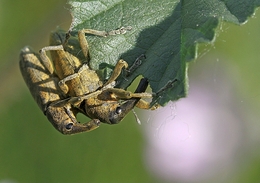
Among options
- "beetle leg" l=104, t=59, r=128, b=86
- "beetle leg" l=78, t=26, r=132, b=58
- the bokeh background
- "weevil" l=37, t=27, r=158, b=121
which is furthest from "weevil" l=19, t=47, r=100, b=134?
A: the bokeh background

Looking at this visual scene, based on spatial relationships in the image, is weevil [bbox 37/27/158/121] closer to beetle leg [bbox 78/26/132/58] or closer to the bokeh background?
beetle leg [bbox 78/26/132/58]

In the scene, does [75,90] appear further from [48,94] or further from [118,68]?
[118,68]

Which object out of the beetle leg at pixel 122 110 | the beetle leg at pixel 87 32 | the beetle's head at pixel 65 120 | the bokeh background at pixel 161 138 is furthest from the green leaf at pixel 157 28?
the bokeh background at pixel 161 138

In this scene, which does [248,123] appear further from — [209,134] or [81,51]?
[81,51]

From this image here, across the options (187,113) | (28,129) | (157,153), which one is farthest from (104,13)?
(28,129)

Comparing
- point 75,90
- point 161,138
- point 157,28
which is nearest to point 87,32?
point 157,28

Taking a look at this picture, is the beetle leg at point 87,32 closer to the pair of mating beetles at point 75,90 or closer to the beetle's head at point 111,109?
the pair of mating beetles at point 75,90
